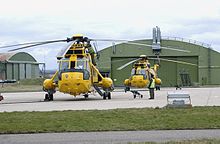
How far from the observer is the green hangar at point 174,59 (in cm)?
7212

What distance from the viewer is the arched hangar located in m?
72.2

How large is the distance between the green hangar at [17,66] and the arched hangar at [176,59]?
1818 cm

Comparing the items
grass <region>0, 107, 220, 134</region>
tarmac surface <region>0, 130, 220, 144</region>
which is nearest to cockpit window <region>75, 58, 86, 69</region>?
grass <region>0, 107, 220, 134</region>

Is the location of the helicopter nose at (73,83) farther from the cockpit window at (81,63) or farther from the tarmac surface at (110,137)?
the tarmac surface at (110,137)

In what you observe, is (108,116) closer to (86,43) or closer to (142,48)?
(86,43)

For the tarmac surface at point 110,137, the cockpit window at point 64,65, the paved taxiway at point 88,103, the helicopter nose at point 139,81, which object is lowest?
the tarmac surface at point 110,137

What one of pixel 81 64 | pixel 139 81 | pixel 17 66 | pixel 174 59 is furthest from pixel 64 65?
pixel 17 66

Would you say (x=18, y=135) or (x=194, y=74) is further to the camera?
(x=194, y=74)

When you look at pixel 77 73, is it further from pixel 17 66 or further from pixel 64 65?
pixel 17 66

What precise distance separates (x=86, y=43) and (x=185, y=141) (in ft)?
64.7

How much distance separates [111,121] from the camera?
1424cm

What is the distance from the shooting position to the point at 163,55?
7281 cm

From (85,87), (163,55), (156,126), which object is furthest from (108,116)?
(163,55)

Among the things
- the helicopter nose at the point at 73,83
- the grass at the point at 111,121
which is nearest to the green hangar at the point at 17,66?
the helicopter nose at the point at 73,83
